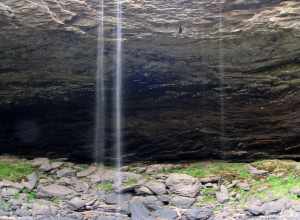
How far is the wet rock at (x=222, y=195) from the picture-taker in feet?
18.1

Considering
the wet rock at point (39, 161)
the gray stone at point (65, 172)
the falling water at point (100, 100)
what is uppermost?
the falling water at point (100, 100)

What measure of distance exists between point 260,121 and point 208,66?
126cm

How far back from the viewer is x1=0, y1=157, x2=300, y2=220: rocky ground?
207 inches

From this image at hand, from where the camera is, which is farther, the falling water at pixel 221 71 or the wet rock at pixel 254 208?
the falling water at pixel 221 71

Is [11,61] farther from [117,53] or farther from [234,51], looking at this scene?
[234,51]

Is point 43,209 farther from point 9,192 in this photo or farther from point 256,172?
point 256,172

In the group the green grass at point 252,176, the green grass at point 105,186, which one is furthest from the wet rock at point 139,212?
the green grass at point 252,176

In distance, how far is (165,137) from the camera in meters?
6.75

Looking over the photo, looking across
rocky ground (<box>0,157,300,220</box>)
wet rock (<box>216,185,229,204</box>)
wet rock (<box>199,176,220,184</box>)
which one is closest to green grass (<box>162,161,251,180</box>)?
rocky ground (<box>0,157,300,220</box>)

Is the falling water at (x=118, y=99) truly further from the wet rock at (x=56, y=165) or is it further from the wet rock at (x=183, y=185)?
the wet rock at (x=56, y=165)

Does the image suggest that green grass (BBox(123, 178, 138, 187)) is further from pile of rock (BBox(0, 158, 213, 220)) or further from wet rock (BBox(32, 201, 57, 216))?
wet rock (BBox(32, 201, 57, 216))

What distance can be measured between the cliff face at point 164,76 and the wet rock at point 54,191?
1136mm

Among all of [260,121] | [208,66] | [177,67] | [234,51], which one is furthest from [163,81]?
[260,121]

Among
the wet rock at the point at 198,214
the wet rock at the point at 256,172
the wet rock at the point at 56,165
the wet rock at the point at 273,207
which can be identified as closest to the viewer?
the wet rock at the point at 273,207
